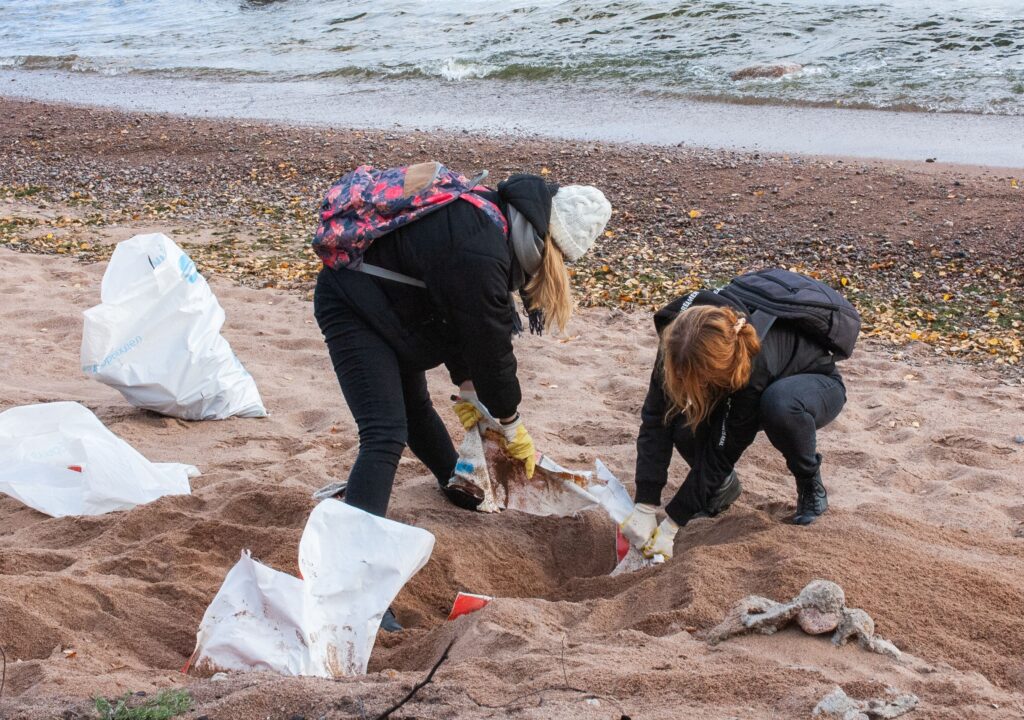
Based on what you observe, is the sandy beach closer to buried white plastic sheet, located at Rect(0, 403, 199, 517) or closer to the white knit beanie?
buried white plastic sheet, located at Rect(0, 403, 199, 517)

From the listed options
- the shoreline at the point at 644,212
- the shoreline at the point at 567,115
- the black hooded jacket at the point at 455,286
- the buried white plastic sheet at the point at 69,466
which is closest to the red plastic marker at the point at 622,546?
the black hooded jacket at the point at 455,286

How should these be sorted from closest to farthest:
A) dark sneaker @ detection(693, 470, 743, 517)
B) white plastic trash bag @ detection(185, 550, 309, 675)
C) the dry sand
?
the dry sand, white plastic trash bag @ detection(185, 550, 309, 675), dark sneaker @ detection(693, 470, 743, 517)

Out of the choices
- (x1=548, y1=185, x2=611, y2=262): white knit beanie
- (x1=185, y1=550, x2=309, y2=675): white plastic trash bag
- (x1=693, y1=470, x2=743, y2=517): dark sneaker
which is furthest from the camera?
(x1=693, y1=470, x2=743, y2=517): dark sneaker

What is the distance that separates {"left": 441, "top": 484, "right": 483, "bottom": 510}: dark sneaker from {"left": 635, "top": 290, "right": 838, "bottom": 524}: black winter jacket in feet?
2.08

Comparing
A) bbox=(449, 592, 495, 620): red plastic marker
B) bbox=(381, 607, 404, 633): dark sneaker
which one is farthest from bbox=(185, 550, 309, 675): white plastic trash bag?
bbox=(449, 592, 495, 620): red plastic marker

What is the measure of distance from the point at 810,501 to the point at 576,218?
124 cm

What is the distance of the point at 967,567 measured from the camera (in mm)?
2812

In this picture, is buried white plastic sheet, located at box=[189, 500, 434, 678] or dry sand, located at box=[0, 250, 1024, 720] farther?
buried white plastic sheet, located at box=[189, 500, 434, 678]

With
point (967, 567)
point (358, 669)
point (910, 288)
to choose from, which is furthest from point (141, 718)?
point (910, 288)

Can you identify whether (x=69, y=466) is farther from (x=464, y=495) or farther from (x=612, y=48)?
(x=612, y=48)

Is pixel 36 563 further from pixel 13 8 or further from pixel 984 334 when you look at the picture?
pixel 13 8

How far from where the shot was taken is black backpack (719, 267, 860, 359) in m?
3.07

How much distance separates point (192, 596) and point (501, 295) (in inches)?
48.5

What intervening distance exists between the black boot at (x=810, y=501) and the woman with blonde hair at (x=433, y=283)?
996mm
